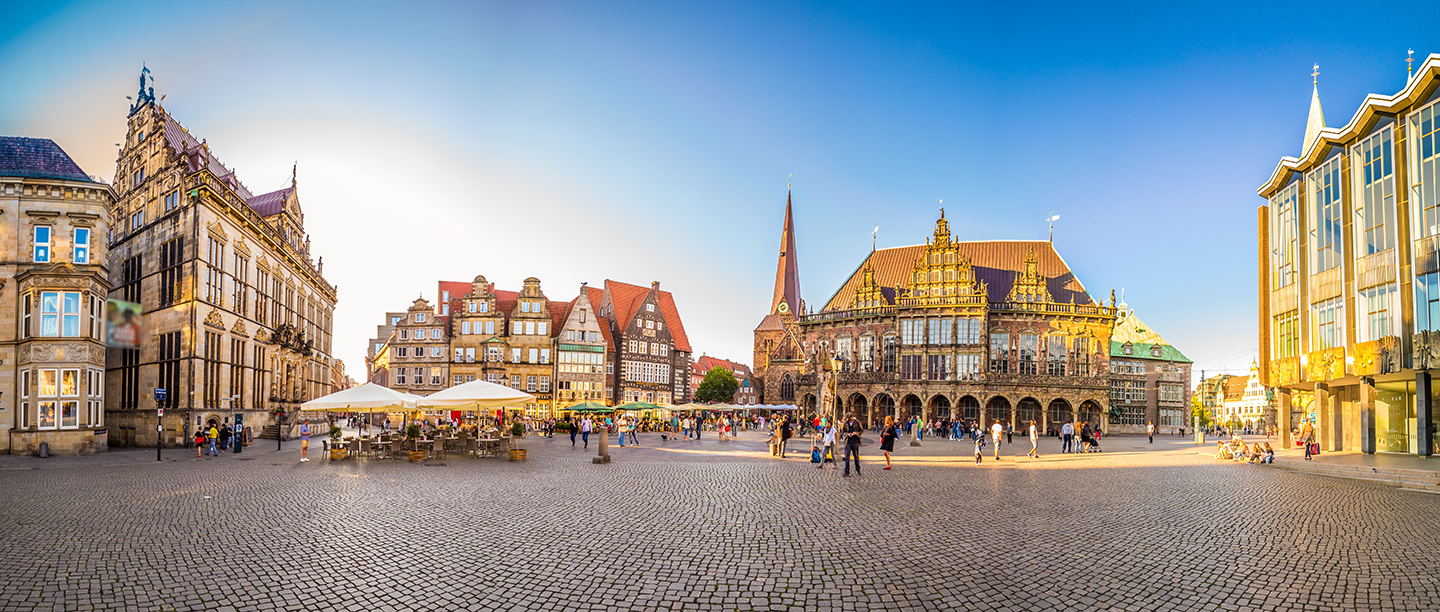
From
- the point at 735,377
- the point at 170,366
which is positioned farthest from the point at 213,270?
the point at 735,377

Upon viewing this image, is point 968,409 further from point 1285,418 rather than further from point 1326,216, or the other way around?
point 1326,216

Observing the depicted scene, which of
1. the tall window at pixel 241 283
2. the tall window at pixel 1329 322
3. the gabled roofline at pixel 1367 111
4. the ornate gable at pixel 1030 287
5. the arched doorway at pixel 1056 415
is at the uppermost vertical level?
the gabled roofline at pixel 1367 111

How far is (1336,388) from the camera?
32.1m

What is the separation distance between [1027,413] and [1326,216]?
116 feet

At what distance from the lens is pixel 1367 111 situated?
2678 cm

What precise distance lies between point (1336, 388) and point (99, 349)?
4819 cm

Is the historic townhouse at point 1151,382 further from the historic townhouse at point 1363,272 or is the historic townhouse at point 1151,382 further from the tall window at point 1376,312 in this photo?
the tall window at point 1376,312

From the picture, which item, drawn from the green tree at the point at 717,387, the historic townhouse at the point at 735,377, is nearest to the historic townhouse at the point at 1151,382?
the historic townhouse at the point at 735,377

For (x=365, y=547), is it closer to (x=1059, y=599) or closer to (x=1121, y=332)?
A: (x=1059, y=599)

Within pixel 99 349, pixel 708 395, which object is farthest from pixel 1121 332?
pixel 99 349

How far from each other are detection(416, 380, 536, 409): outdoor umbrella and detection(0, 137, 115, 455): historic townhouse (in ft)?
43.7

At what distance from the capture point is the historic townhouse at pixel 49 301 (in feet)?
87.4

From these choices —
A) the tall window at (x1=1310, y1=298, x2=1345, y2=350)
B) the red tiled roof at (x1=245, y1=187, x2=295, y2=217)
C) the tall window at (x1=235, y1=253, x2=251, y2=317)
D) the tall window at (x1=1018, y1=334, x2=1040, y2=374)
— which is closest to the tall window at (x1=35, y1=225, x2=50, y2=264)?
the tall window at (x1=235, y1=253, x2=251, y2=317)

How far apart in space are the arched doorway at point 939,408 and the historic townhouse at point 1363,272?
30.9 m
